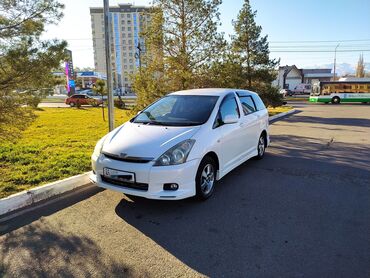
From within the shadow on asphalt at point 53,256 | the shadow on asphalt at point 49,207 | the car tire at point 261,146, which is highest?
the car tire at point 261,146

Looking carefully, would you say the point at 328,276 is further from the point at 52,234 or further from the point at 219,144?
the point at 52,234

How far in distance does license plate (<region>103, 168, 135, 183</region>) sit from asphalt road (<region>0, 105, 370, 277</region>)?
50cm

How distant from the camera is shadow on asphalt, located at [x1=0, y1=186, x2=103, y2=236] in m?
3.79

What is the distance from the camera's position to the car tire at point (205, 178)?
13.8ft

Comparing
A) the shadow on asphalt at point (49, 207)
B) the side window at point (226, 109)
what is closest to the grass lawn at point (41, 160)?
the shadow on asphalt at point (49, 207)

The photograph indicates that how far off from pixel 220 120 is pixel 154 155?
1.53 metres

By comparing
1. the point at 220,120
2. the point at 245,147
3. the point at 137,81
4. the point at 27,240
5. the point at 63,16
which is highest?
the point at 63,16

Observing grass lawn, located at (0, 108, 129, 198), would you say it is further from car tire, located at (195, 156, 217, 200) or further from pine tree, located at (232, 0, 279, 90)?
pine tree, located at (232, 0, 279, 90)

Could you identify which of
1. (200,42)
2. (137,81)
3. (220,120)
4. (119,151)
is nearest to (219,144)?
(220,120)

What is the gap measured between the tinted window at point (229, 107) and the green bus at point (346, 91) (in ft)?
108

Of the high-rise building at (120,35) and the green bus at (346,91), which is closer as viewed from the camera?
the green bus at (346,91)

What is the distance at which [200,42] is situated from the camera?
39.3 feet

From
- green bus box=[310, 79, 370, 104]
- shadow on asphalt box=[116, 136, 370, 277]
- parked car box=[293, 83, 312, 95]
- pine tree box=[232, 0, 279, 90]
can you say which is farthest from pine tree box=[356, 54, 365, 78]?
shadow on asphalt box=[116, 136, 370, 277]

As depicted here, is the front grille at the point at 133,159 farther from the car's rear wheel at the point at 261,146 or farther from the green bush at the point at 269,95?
the green bush at the point at 269,95
